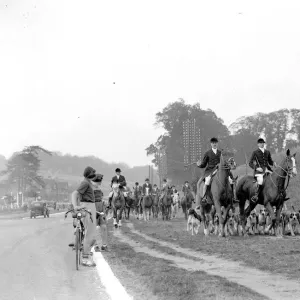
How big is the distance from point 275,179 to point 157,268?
905cm

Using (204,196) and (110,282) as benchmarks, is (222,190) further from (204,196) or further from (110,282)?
(110,282)

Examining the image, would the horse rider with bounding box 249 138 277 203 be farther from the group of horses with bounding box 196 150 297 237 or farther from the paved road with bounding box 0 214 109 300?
the paved road with bounding box 0 214 109 300

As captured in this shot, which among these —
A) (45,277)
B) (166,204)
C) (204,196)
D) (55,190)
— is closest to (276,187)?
(204,196)

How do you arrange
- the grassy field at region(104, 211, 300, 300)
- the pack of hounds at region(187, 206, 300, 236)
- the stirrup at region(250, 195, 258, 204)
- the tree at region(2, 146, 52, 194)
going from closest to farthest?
the grassy field at region(104, 211, 300, 300), the stirrup at region(250, 195, 258, 204), the pack of hounds at region(187, 206, 300, 236), the tree at region(2, 146, 52, 194)

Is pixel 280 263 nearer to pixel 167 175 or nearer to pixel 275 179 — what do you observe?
pixel 275 179

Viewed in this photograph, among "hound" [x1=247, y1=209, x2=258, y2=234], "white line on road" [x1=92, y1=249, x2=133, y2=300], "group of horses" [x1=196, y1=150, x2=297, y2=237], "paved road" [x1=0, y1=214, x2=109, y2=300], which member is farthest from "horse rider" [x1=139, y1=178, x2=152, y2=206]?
"white line on road" [x1=92, y1=249, x2=133, y2=300]

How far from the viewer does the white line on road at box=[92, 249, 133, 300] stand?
8.71 meters

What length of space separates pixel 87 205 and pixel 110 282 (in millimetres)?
2942

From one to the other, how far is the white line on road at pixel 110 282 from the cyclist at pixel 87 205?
1.06 feet

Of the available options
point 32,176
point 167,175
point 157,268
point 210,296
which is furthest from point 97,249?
point 32,176

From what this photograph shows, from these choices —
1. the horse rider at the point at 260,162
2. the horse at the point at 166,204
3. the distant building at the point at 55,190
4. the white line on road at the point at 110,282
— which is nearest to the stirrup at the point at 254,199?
the horse rider at the point at 260,162

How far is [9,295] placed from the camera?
29.6 feet

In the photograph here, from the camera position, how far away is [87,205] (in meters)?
12.7

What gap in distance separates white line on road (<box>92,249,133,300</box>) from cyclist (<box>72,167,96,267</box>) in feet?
1.06
